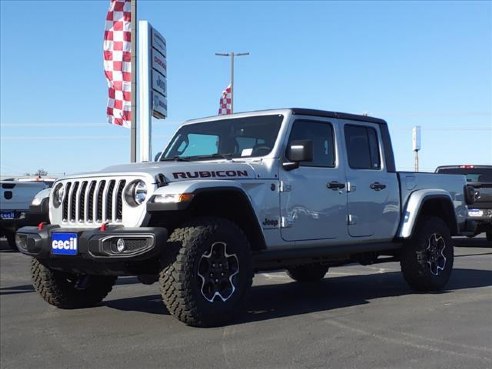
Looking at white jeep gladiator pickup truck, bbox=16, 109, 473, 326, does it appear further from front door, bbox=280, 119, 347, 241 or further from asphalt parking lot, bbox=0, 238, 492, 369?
asphalt parking lot, bbox=0, 238, 492, 369

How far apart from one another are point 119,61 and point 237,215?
7.41 metres

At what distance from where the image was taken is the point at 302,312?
21.3ft

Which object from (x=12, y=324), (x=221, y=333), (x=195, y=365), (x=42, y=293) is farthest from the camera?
(x=42, y=293)

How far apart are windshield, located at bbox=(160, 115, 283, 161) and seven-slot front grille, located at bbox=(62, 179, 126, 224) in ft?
4.28

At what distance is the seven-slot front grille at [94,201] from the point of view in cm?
558

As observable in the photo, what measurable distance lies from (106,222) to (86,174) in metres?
0.63

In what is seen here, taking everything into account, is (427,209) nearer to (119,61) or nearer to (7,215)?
(119,61)

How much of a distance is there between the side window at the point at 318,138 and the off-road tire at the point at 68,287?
8.52 ft

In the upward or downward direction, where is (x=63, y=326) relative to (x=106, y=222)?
downward

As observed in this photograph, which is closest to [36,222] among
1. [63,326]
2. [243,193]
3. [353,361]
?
[63,326]

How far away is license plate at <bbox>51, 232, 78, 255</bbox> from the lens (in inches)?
218

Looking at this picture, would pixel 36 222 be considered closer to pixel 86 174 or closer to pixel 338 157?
pixel 86 174

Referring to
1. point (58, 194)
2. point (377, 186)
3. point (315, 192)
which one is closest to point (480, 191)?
point (377, 186)

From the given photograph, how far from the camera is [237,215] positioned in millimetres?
6078
